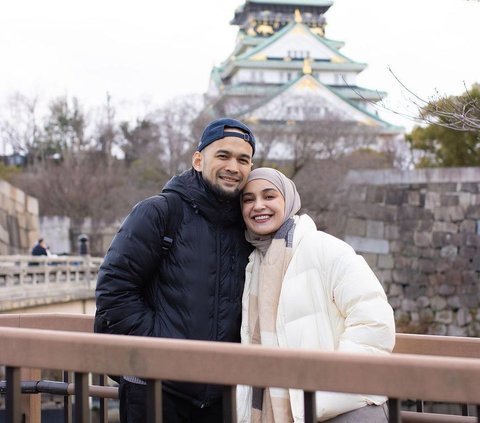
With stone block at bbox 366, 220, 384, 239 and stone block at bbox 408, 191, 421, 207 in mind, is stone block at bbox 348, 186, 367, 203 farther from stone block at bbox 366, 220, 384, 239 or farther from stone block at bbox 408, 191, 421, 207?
stone block at bbox 408, 191, 421, 207

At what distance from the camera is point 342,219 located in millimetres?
19516

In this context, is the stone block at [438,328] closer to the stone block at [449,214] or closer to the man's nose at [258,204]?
the stone block at [449,214]

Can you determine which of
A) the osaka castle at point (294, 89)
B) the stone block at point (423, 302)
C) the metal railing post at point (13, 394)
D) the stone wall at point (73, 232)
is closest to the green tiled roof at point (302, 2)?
the osaka castle at point (294, 89)

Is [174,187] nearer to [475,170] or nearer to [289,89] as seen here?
[475,170]

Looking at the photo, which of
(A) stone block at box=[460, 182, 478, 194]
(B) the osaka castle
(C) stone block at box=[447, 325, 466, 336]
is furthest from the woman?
(C) stone block at box=[447, 325, 466, 336]

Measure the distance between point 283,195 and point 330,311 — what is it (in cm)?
42

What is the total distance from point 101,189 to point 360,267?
24533 mm

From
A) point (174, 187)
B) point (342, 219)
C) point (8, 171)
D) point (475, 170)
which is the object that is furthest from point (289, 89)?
point (174, 187)

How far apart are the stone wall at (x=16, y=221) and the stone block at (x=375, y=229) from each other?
7731mm

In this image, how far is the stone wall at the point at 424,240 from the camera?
17031mm

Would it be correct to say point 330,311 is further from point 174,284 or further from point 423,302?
point 423,302

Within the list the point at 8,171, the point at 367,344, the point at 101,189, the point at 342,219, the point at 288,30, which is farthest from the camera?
the point at 288,30

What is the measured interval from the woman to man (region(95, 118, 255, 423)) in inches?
3.2

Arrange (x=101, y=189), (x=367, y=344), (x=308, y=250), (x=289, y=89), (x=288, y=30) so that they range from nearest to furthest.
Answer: (x=367, y=344), (x=308, y=250), (x=101, y=189), (x=289, y=89), (x=288, y=30)
